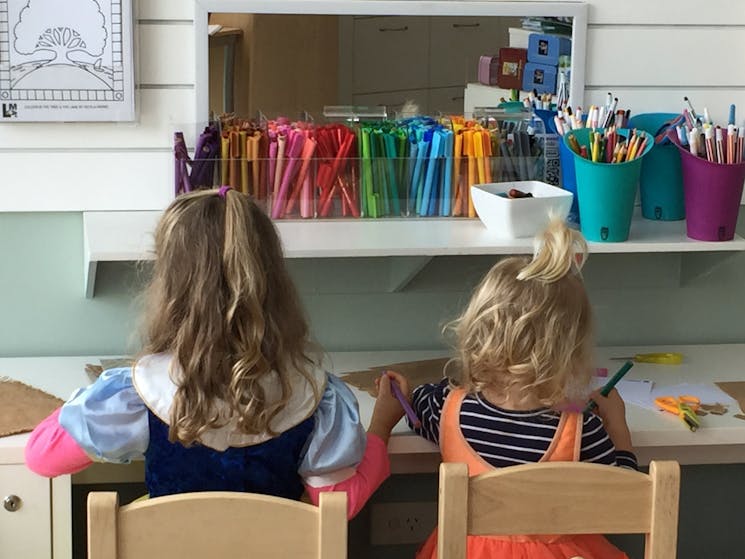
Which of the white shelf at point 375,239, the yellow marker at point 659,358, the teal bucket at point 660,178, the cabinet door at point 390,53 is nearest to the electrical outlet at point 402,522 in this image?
the yellow marker at point 659,358

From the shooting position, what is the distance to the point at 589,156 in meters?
1.99

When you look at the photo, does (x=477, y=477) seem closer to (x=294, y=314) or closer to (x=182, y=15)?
(x=294, y=314)

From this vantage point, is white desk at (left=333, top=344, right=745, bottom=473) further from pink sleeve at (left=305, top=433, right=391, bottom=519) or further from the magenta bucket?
the magenta bucket

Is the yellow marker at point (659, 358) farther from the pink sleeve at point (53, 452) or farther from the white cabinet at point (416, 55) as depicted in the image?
the pink sleeve at point (53, 452)

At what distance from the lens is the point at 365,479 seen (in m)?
1.68

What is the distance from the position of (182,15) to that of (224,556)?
A: 3.45 feet

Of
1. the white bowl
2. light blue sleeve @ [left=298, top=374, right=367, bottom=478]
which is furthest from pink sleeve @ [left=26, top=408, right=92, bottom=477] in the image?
the white bowl

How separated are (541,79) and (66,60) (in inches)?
31.5

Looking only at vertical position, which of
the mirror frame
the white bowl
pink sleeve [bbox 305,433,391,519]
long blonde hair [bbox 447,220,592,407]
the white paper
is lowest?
pink sleeve [bbox 305,433,391,519]

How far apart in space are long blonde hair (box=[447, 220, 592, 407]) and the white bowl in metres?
0.24

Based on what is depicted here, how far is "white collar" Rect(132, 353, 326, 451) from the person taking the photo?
1558mm

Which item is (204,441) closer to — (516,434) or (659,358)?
(516,434)

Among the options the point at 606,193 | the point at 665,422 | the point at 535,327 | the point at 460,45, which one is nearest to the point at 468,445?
the point at 535,327

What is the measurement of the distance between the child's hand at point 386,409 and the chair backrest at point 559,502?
0.43m
